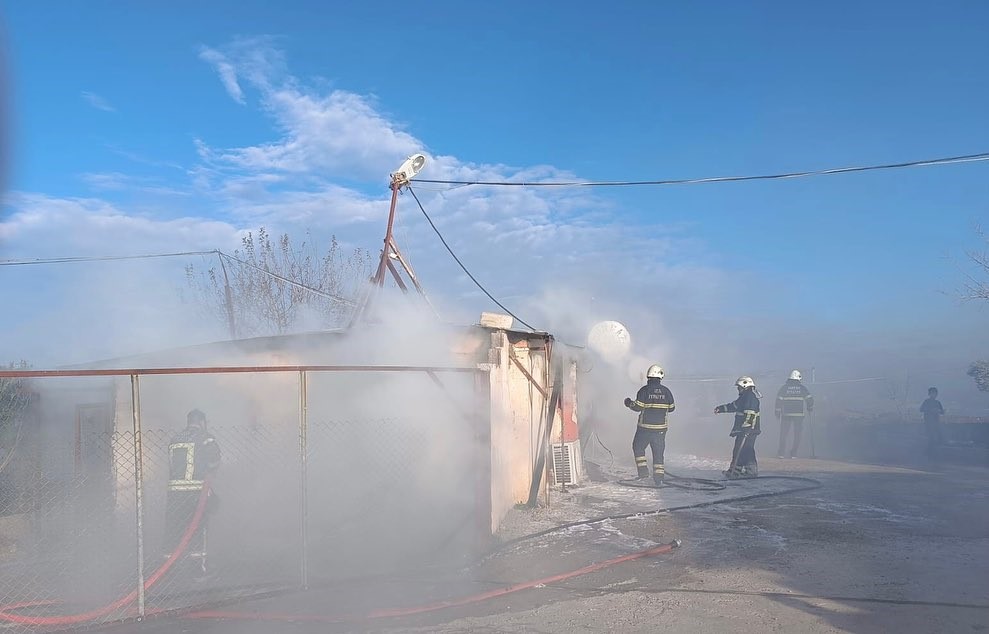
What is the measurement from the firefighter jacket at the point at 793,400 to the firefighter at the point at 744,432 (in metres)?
3.18

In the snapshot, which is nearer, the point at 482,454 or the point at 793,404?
the point at 482,454

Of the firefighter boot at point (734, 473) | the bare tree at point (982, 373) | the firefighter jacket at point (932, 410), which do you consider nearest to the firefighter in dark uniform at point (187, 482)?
the firefighter boot at point (734, 473)

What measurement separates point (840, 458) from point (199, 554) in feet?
43.5

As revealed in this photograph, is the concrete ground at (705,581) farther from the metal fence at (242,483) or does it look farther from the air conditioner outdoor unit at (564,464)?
the air conditioner outdoor unit at (564,464)

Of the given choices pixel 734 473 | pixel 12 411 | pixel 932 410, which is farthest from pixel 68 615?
pixel 932 410

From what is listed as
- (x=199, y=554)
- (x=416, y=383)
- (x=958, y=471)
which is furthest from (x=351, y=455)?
(x=958, y=471)

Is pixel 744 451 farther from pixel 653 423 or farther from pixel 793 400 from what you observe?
pixel 793 400

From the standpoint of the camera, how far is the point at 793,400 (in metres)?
14.4

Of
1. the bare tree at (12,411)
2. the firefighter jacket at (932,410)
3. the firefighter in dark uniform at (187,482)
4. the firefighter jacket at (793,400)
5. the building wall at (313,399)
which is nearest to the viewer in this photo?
the firefighter in dark uniform at (187,482)

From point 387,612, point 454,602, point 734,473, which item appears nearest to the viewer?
point 387,612

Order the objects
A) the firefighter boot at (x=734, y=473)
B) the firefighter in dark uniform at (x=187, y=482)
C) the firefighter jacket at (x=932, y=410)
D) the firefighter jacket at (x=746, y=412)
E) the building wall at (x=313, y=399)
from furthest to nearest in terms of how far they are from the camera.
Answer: the firefighter jacket at (x=932, y=410)
the firefighter boot at (x=734, y=473)
the firefighter jacket at (x=746, y=412)
the building wall at (x=313, y=399)
the firefighter in dark uniform at (x=187, y=482)

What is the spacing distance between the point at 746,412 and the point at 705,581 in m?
5.84

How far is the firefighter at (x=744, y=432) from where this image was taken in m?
11.3

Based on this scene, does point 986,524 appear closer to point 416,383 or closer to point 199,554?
point 416,383
